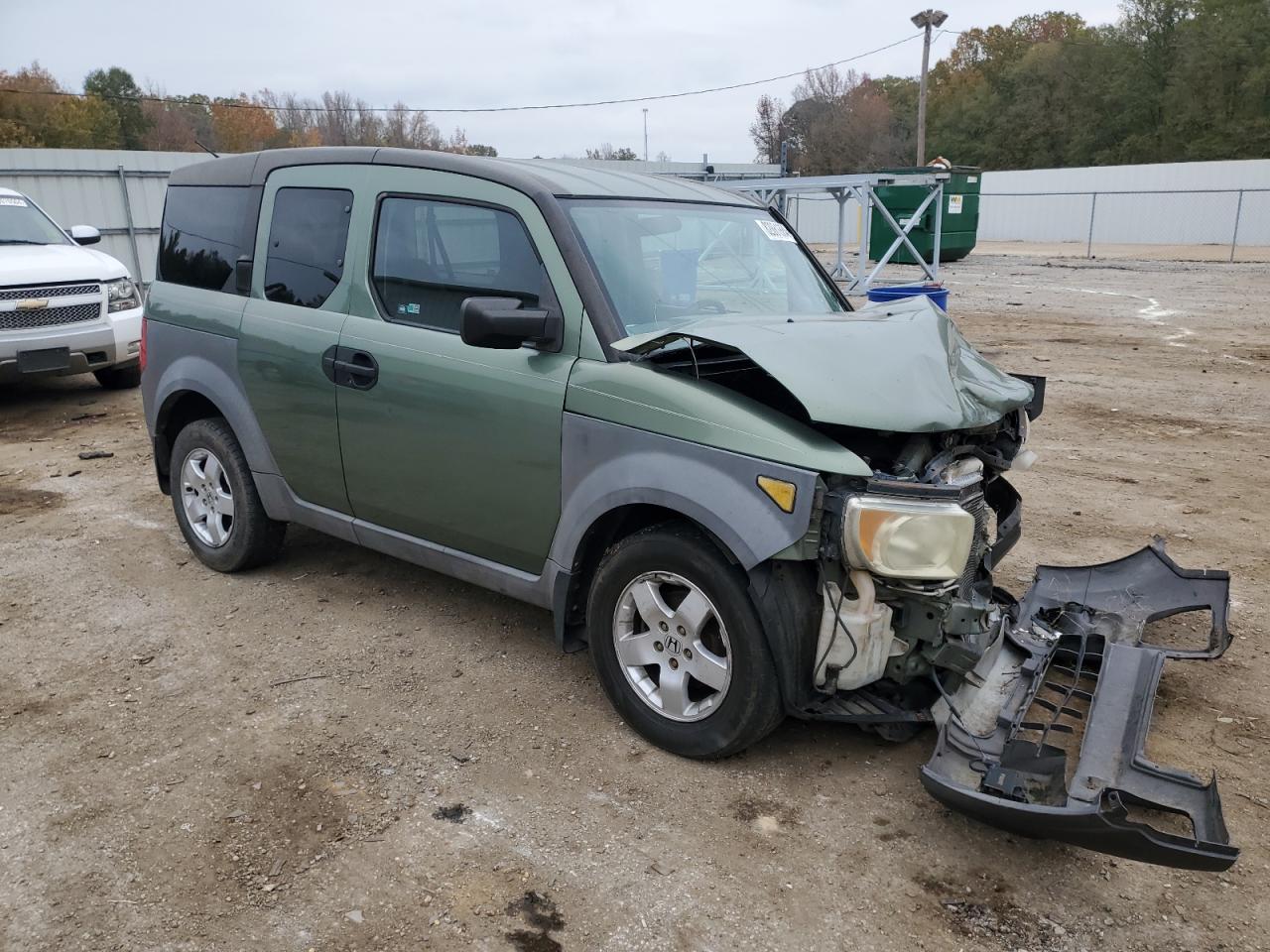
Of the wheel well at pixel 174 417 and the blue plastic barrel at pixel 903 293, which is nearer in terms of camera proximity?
the wheel well at pixel 174 417

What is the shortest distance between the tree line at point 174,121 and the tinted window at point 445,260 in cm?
4530

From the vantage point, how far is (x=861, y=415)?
3.03 metres

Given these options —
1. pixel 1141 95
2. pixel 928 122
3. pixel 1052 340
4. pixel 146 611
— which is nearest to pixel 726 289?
pixel 146 611

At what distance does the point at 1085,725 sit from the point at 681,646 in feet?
4.34

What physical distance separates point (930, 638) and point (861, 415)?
2.37 ft

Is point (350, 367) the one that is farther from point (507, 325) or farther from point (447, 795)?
point (447, 795)

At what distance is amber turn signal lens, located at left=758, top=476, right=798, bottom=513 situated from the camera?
2961 mm

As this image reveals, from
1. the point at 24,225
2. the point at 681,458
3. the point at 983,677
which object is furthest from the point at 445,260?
the point at 24,225

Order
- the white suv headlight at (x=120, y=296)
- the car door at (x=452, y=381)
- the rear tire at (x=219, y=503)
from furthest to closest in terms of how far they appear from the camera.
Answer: the white suv headlight at (x=120, y=296)
the rear tire at (x=219, y=503)
the car door at (x=452, y=381)

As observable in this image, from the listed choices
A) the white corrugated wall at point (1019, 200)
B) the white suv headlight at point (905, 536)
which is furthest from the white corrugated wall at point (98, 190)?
the white suv headlight at point (905, 536)

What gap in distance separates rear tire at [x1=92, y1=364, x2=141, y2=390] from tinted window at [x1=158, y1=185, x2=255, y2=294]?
5776 mm

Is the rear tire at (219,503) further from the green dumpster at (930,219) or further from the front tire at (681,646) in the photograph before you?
the green dumpster at (930,219)

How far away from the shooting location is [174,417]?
5156mm

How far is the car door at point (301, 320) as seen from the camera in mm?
4254
